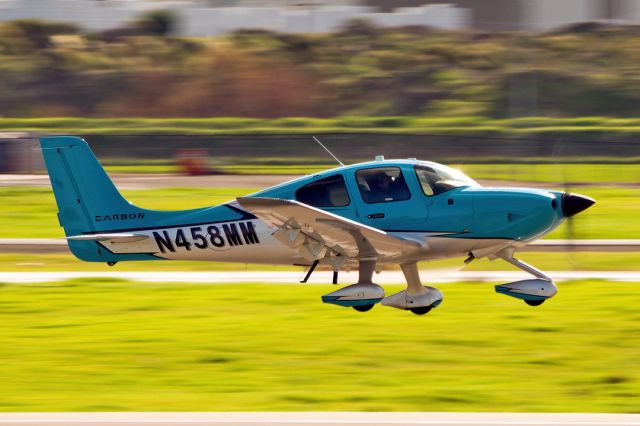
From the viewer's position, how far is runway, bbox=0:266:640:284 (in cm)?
1641

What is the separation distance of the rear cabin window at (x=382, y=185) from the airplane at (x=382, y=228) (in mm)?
13

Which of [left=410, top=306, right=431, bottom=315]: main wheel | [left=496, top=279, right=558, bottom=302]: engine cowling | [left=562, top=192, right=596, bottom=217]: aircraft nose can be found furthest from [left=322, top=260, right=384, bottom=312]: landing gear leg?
[left=562, top=192, right=596, bottom=217]: aircraft nose

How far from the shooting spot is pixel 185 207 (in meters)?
27.6

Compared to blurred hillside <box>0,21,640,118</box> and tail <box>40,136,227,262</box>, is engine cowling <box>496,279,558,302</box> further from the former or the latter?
blurred hillside <box>0,21,640,118</box>

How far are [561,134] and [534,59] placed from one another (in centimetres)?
1570

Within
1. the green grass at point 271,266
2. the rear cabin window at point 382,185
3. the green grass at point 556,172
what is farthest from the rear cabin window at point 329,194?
the green grass at point 556,172

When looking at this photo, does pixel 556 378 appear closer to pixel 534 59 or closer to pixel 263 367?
pixel 263 367

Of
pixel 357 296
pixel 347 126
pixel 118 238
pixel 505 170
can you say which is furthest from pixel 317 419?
pixel 347 126

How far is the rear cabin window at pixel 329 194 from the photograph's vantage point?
13.4m

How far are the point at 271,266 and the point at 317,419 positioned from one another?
10.1m

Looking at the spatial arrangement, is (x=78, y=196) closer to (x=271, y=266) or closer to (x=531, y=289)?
(x=271, y=266)

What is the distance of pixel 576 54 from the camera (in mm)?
60469

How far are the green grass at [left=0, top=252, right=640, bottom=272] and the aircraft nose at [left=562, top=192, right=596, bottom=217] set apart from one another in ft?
14.8

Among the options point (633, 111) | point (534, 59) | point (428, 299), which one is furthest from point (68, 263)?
point (534, 59)
